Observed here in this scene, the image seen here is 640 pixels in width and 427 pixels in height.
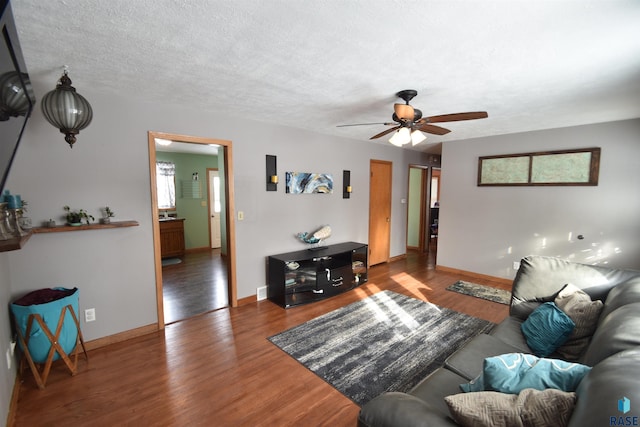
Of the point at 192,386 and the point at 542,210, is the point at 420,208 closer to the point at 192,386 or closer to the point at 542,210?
the point at 542,210

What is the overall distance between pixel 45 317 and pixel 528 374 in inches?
125

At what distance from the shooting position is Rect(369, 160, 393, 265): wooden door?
17.6 feet

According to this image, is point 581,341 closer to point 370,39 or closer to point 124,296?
point 370,39

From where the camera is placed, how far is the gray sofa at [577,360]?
0.83 m

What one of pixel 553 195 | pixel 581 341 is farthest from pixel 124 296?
pixel 553 195

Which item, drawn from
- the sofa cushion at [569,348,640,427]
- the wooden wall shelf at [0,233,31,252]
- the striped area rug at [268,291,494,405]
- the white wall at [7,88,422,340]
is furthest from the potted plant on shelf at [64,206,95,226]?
the sofa cushion at [569,348,640,427]

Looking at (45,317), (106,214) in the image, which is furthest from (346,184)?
(45,317)

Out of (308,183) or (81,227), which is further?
(308,183)

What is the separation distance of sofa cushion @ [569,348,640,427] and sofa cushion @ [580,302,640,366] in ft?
0.63

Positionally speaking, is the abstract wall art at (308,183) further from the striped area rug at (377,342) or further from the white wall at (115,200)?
the striped area rug at (377,342)

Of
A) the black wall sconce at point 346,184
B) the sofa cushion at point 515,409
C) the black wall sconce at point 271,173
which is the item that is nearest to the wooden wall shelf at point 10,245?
the sofa cushion at point 515,409

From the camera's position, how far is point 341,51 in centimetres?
182

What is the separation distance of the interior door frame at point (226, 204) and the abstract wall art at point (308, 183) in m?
0.88

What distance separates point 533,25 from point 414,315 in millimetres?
2940
